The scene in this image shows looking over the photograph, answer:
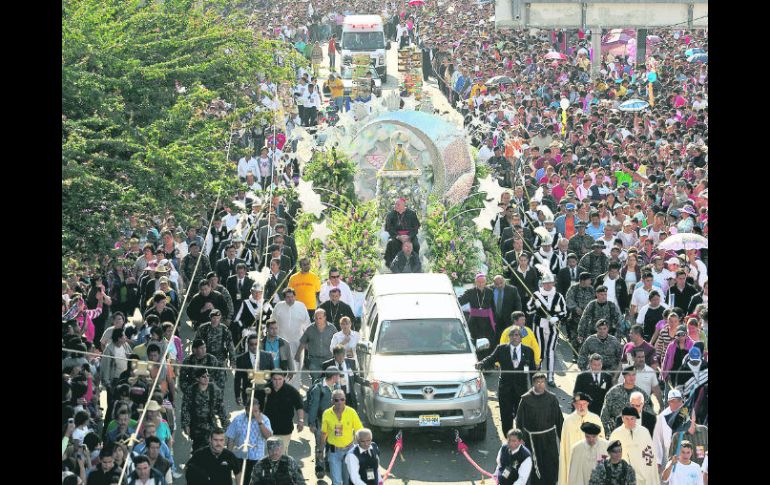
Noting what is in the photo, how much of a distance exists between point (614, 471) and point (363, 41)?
114 feet

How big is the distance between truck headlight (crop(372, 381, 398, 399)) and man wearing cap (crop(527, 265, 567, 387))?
3150 millimetres

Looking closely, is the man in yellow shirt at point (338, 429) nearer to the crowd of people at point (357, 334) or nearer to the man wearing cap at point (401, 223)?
the crowd of people at point (357, 334)

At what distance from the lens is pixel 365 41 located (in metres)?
47.4

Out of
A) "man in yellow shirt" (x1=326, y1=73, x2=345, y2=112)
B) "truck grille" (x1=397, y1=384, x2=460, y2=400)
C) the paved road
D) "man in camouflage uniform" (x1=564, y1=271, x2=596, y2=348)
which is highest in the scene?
"man in yellow shirt" (x1=326, y1=73, x2=345, y2=112)

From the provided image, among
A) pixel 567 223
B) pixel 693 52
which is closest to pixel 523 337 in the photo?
pixel 567 223

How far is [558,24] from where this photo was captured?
40.5 m

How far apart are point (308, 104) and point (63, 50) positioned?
18123 mm

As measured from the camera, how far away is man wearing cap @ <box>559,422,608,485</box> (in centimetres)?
1448

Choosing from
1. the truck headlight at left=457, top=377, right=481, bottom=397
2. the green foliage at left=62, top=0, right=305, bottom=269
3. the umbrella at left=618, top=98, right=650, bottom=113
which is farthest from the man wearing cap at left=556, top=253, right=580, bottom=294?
the umbrella at left=618, top=98, right=650, bottom=113

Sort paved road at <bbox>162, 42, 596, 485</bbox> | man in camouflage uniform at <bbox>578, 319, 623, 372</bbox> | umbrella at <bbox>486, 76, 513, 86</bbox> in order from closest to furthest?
paved road at <bbox>162, 42, 596, 485</bbox>, man in camouflage uniform at <bbox>578, 319, 623, 372</bbox>, umbrella at <bbox>486, 76, 513, 86</bbox>

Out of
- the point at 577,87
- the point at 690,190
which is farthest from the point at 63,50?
the point at 577,87

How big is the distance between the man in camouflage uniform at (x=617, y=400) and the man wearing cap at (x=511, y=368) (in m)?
1.30

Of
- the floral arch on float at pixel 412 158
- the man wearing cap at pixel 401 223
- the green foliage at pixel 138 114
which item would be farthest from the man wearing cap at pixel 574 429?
the floral arch on float at pixel 412 158

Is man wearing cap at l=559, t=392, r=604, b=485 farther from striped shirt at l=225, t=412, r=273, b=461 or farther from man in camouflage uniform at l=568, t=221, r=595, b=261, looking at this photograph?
man in camouflage uniform at l=568, t=221, r=595, b=261
